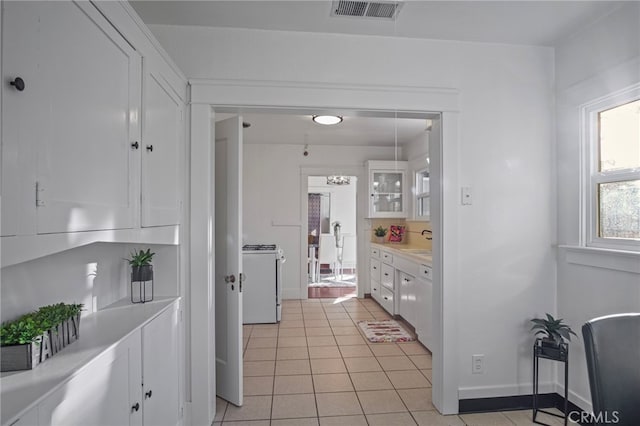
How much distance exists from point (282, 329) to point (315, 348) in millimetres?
733

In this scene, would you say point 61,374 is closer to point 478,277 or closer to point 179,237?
point 179,237

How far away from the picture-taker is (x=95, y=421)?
1.15 m

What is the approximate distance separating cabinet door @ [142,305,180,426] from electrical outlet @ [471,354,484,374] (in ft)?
6.20

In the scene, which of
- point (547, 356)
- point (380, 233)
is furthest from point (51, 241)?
point (380, 233)

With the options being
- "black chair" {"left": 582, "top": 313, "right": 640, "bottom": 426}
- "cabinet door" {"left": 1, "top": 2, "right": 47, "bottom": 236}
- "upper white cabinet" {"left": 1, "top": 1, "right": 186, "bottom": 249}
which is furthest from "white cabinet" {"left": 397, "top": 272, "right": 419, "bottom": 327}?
"cabinet door" {"left": 1, "top": 2, "right": 47, "bottom": 236}

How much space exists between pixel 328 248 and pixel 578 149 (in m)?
5.92

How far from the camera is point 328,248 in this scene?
7867mm

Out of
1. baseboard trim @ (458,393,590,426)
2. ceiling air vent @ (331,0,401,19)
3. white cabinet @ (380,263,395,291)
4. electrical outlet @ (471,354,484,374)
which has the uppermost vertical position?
ceiling air vent @ (331,0,401,19)

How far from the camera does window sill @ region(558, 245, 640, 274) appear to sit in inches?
75.5

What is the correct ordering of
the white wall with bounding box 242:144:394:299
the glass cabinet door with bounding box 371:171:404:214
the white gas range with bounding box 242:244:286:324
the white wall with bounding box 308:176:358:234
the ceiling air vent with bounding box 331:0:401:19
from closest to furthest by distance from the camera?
the ceiling air vent with bounding box 331:0:401:19
the white gas range with bounding box 242:244:286:324
the white wall with bounding box 242:144:394:299
the glass cabinet door with bounding box 371:171:404:214
the white wall with bounding box 308:176:358:234

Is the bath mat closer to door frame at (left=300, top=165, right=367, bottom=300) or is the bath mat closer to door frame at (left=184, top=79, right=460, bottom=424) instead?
door frame at (left=184, top=79, right=460, bottom=424)

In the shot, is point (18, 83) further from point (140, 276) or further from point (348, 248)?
point (348, 248)

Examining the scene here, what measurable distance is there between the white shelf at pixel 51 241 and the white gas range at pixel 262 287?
2.80 metres

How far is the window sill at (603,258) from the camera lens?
75.5 inches
